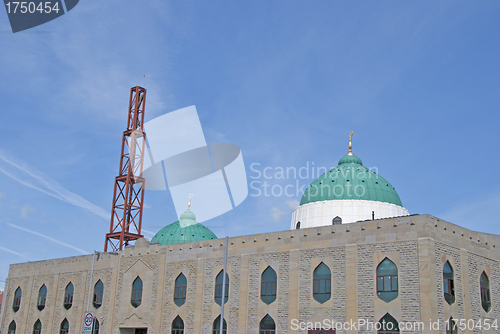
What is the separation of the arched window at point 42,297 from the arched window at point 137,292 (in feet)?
41.3

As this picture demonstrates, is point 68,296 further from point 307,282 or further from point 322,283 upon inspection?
point 322,283

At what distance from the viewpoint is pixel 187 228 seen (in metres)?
62.2

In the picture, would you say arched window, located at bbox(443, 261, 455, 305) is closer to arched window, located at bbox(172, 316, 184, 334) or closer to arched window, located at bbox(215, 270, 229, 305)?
arched window, located at bbox(215, 270, 229, 305)

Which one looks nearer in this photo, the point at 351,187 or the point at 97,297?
the point at 97,297

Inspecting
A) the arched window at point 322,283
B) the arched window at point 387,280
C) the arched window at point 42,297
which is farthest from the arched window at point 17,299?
the arched window at point 387,280

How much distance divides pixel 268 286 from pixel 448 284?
10.9m

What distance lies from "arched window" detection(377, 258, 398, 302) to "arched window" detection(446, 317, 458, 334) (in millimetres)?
3015

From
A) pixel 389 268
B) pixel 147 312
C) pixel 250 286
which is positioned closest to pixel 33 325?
pixel 147 312

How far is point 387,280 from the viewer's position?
29.7 metres

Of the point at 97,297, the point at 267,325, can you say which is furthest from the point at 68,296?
the point at 267,325

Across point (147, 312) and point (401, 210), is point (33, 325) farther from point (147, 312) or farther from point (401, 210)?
point (401, 210)

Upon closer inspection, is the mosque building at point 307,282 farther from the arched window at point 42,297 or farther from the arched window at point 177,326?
the arched window at point 42,297

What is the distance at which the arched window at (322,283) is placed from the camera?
31.8 meters

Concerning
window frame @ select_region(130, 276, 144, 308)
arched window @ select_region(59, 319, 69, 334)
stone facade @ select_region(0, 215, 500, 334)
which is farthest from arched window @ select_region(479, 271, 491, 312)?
arched window @ select_region(59, 319, 69, 334)
